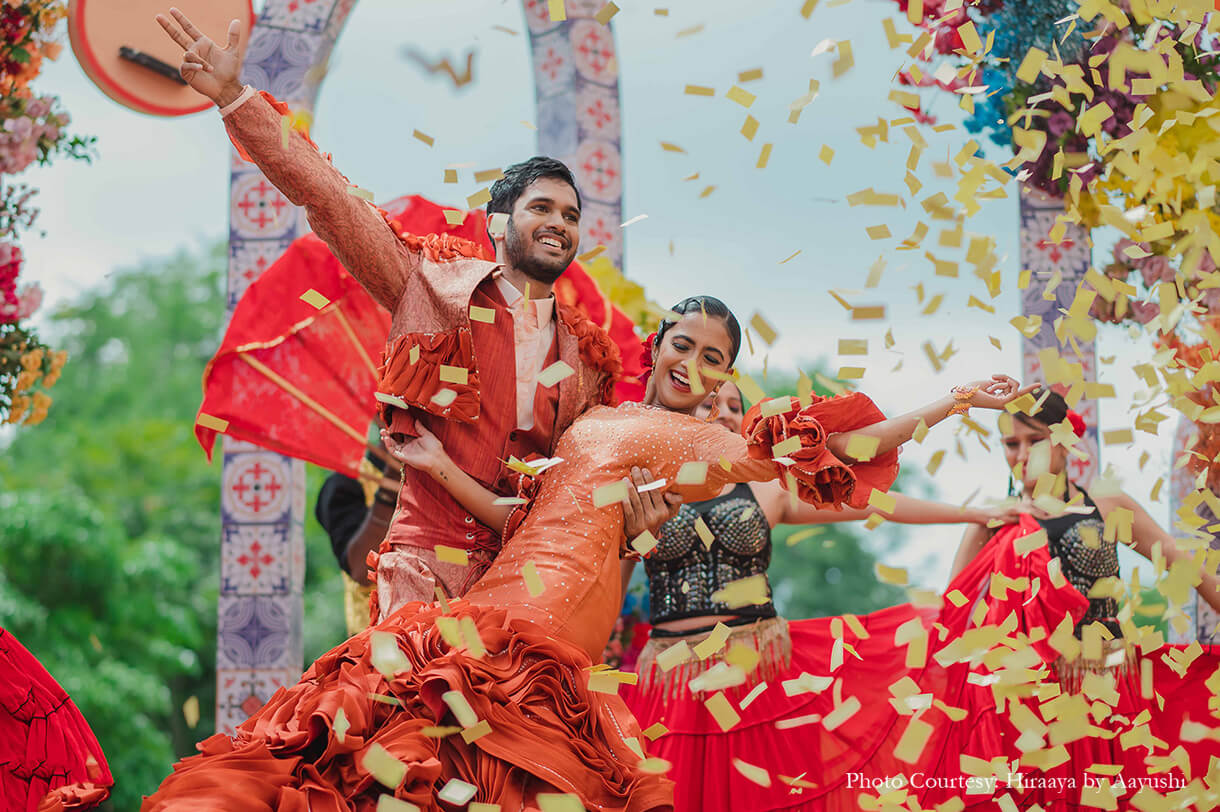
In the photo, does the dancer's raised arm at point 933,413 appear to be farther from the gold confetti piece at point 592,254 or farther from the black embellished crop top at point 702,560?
the black embellished crop top at point 702,560

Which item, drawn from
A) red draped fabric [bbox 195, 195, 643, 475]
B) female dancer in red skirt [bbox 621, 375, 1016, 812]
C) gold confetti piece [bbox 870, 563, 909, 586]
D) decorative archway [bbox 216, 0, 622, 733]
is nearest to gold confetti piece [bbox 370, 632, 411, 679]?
gold confetti piece [bbox 870, 563, 909, 586]

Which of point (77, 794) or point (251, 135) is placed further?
point (77, 794)

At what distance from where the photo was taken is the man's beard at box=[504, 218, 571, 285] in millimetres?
2832

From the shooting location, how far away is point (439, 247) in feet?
9.45

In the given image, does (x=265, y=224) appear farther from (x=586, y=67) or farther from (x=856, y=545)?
(x=856, y=545)

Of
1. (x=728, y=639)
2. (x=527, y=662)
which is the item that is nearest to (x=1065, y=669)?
(x=728, y=639)

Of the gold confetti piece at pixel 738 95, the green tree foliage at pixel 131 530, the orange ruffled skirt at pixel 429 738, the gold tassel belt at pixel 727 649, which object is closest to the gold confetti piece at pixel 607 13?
the gold confetti piece at pixel 738 95

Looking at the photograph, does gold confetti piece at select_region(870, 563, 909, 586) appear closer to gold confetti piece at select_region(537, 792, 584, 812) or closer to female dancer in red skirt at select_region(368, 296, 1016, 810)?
female dancer in red skirt at select_region(368, 296, 1016, 810)

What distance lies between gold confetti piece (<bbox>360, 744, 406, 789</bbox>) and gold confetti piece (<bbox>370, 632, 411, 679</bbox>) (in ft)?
0.62

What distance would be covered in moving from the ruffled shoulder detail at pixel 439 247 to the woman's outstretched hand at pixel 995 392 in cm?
117

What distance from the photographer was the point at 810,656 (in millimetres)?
4031

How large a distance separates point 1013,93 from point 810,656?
2089 mm

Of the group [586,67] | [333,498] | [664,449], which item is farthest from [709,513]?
[586,67]

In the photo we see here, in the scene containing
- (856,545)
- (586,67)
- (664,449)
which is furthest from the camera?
(856,545)
